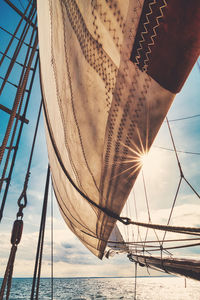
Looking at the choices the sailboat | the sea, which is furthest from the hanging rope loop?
the sea

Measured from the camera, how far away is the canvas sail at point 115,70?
1.98 feet

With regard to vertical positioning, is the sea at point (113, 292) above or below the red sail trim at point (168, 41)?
below

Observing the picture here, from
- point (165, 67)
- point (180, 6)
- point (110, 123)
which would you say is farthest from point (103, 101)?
point (180, 6)

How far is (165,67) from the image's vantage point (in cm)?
67

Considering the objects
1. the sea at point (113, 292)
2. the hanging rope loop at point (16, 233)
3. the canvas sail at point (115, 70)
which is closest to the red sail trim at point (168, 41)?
the canvas sail at point (115, 70)

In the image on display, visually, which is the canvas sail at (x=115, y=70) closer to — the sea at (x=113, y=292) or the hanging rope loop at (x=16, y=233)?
the hanging rope loop at (x=16, y=233)

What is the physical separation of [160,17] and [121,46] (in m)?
0.26

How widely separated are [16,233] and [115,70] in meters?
2.17

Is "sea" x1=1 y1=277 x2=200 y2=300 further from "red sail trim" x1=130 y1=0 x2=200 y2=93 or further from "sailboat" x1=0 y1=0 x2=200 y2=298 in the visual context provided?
"red sail trim" x1=130 y1=0 x2=200 y2=93

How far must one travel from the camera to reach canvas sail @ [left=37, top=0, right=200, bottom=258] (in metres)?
0.60

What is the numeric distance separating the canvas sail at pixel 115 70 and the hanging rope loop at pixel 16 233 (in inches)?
46.2

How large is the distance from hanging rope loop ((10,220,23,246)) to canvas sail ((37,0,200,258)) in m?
1.17

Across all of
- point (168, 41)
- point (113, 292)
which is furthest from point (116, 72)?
point (113, 292)

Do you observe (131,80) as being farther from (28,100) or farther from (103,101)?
(28,100)
